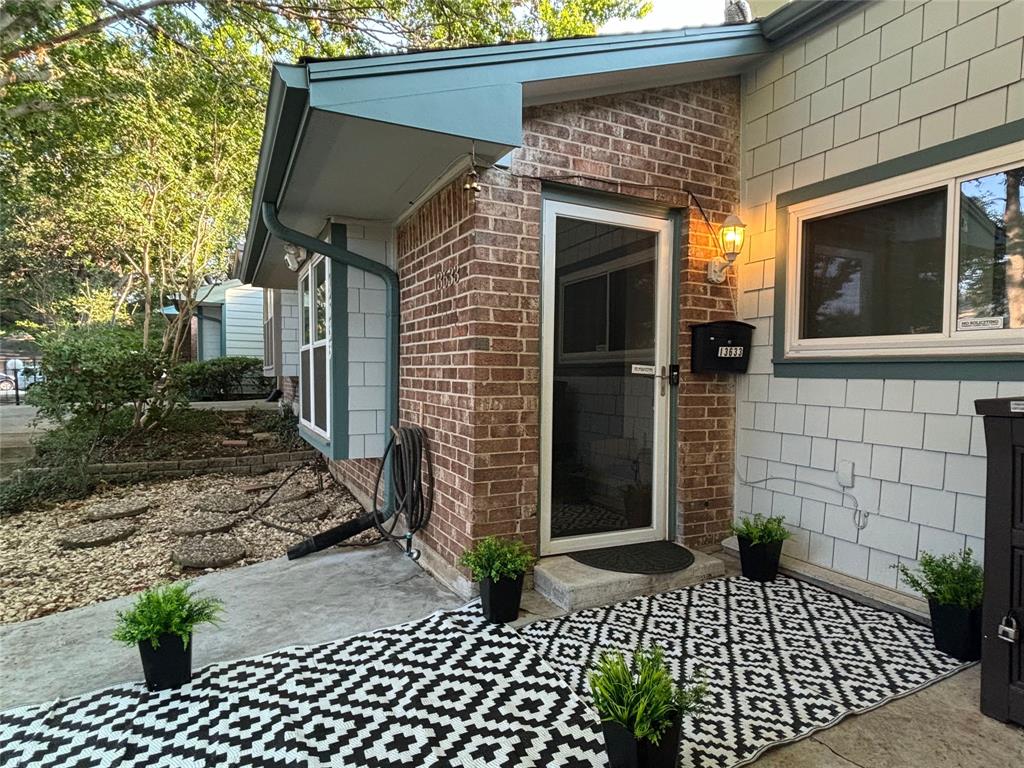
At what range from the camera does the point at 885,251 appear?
291 centimetres

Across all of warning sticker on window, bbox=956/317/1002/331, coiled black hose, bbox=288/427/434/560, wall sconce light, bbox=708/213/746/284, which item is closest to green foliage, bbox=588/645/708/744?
coiled black hose, bbox=288/427/434/560

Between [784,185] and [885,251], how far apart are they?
2.61ft

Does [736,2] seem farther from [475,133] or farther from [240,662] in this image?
[240,662]

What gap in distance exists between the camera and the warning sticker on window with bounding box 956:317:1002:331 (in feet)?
8.08

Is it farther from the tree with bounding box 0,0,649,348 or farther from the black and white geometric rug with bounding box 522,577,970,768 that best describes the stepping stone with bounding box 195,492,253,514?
the tree with bounding box 0,0,649,348

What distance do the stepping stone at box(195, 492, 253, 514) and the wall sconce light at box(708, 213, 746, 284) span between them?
4.64m

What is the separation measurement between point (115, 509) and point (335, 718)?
14.3 ft

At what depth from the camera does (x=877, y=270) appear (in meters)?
2.95

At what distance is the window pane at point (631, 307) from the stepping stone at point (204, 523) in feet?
11.9

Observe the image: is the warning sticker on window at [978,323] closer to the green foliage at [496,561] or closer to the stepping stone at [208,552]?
→ the green foliage at [496,561]

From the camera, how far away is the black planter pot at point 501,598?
261cm

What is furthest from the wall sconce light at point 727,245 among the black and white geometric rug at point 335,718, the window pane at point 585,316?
the black and white geometric rug at point 335,718

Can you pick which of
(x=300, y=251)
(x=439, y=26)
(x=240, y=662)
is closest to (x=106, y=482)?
(x=300, y=251)

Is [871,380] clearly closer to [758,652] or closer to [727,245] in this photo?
[727,245]
